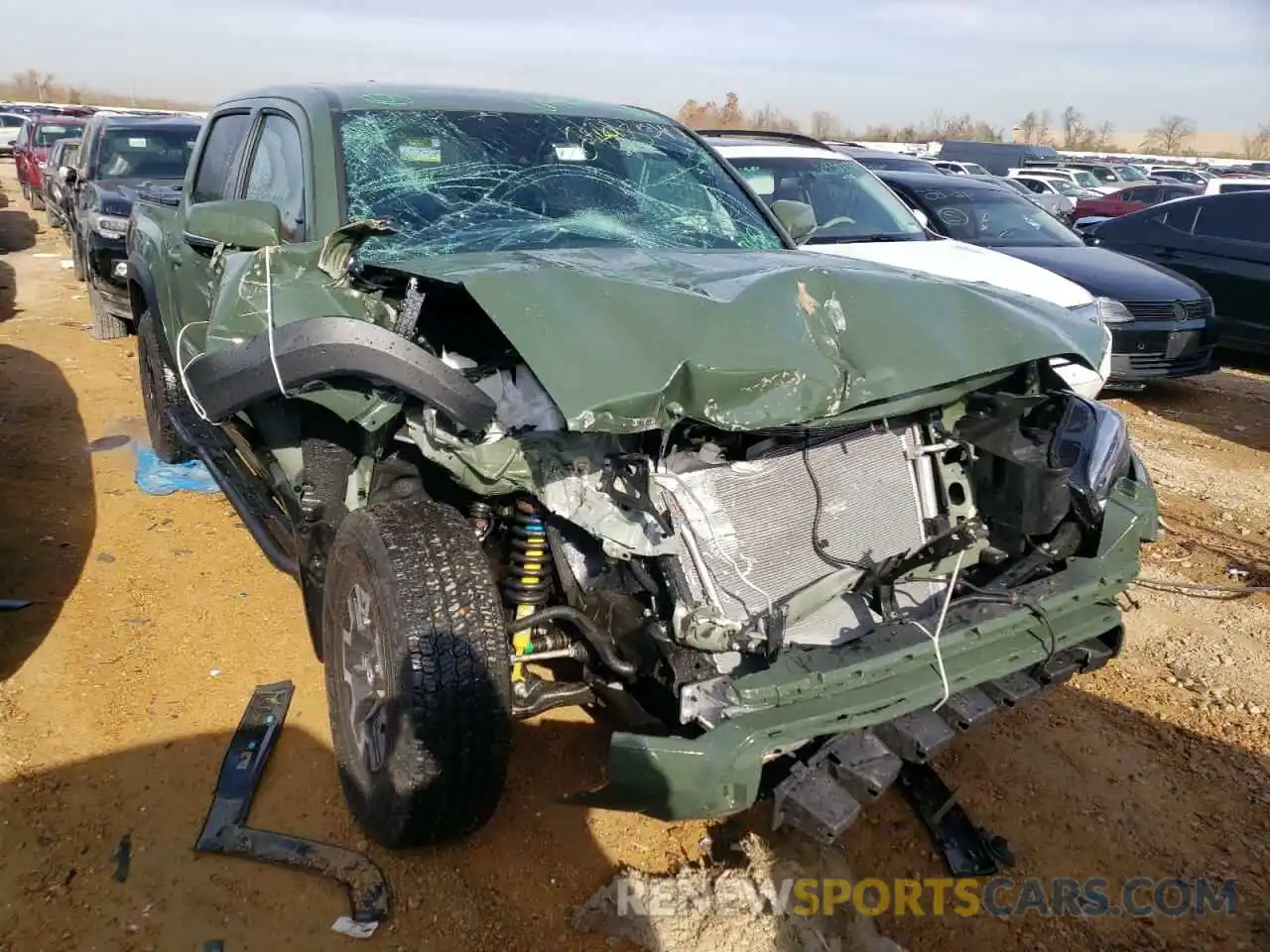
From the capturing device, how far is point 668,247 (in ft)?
10.5

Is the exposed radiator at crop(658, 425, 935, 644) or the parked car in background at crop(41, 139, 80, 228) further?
the parked car in background at crop(41, 139, 80, 228)

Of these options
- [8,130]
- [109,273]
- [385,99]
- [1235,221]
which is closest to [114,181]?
[109,273]

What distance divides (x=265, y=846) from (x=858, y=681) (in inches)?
67.8

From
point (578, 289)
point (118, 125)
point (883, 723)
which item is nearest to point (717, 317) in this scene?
point (578, 289)

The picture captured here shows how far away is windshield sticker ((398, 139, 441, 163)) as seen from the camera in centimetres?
→ 321

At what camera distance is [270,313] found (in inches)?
95.3

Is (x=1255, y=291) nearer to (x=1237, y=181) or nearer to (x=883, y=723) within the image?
(x=883, y=723)

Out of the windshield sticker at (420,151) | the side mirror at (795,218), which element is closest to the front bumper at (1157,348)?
the side mirror at (795,218)

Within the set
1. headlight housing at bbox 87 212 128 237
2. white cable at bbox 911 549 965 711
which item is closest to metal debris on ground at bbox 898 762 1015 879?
white cable at bbox 911 549 965 711

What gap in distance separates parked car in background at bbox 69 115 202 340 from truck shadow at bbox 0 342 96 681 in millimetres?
1118

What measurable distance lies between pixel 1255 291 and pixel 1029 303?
7822 mm

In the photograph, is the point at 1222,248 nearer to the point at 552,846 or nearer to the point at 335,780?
the point at 552,846

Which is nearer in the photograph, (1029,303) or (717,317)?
A: (717,317)

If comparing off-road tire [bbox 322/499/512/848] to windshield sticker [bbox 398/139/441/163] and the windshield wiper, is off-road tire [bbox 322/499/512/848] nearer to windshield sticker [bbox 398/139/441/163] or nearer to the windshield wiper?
windshield sticker [bbox 398/139/441/163]
